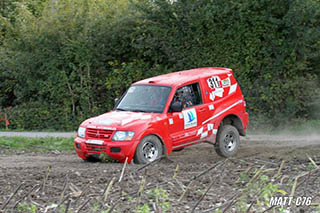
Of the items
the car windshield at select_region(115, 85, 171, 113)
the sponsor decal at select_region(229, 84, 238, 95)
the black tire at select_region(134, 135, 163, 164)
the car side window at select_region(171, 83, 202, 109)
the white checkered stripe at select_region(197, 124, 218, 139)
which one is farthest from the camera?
the sponsor decal at select_region(229, 84, 238, 95)

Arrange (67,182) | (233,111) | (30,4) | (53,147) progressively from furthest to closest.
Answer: (30,4) → (53,147) → (233,111) → (67,182)

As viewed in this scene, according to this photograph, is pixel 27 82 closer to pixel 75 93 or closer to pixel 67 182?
pixel 75 93

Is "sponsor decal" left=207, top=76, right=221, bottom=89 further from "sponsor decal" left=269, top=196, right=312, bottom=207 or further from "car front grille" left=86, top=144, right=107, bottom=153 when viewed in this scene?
"sponsor decal" left=269, top=196, right=312, bottom=207

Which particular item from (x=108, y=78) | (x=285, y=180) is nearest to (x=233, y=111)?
(x=285, y=180)

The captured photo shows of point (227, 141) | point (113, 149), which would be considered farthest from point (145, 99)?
point (227, 141)

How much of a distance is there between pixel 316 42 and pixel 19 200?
13175 millimetres

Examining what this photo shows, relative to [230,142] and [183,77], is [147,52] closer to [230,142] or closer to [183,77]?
[183,77]

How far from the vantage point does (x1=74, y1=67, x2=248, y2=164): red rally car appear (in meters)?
10.9

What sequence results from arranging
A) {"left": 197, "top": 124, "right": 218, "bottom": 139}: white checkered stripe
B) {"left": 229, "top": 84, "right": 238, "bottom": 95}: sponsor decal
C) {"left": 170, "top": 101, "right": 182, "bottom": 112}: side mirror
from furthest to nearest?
{"left": 229, "top": 84, "right": 238, "bottom": 95}: sponsor decal → {"left": 197, "top": 124, "right": 218, "bottom": 139}: white checkered stripe → {"left": 170, "top": 101, "right": 182, "bottom": 112}: side mirror

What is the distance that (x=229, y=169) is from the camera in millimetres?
9336

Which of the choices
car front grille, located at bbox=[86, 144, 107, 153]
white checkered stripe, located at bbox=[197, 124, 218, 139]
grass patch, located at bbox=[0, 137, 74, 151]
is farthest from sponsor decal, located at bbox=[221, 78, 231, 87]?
grass patch, located at bbox=[0, 137, 74, 151]

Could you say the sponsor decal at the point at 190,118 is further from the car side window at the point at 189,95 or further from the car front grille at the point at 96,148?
the car front grille at the point at 96,148

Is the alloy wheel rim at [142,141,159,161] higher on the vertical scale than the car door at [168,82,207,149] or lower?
lower

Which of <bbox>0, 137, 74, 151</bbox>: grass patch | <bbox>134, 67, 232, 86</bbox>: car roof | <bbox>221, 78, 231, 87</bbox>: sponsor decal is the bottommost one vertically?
<bbox>0, 137, 74, 151</bbox>: grass patch
